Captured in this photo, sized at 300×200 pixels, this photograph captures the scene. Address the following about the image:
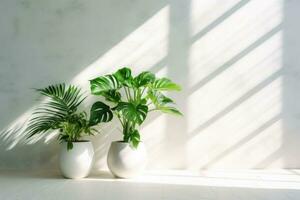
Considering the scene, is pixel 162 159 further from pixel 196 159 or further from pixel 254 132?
pixel 254 132

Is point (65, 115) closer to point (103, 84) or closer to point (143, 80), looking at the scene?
point (103, 84)

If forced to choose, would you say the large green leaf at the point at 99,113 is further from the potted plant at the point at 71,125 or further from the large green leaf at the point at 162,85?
the large green leaf at the point at 162,85

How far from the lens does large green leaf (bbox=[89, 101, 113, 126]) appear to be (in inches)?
131

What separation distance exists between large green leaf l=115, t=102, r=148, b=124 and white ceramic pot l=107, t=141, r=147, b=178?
12.5 inches

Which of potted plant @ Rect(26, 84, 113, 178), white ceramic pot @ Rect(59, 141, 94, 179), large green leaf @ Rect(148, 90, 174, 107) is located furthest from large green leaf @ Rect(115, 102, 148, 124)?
white ceramic pot @ Rect(59, 141, 94, 179)

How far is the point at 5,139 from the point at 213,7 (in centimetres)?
246

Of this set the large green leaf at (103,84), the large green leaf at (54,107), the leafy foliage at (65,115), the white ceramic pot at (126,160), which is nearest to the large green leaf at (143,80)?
the large green leaf at (103,84)

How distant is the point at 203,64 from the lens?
374cm

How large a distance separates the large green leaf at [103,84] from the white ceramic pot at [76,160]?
51cm

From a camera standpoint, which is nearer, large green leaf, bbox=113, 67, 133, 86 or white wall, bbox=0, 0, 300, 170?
large green leaf, bbox=113, 67, 133, 86

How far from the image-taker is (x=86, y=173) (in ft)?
11.2

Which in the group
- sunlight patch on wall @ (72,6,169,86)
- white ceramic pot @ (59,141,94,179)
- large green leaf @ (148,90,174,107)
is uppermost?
sunlight patch on wall @ (72,6,169,86)

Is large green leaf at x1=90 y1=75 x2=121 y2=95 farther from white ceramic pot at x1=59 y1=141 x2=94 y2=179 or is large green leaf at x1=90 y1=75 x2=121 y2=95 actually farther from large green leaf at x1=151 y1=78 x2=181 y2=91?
white ceramic pot at x1=59 y1=141 x2=94 y2=179

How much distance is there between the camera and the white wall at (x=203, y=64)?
3.72m
